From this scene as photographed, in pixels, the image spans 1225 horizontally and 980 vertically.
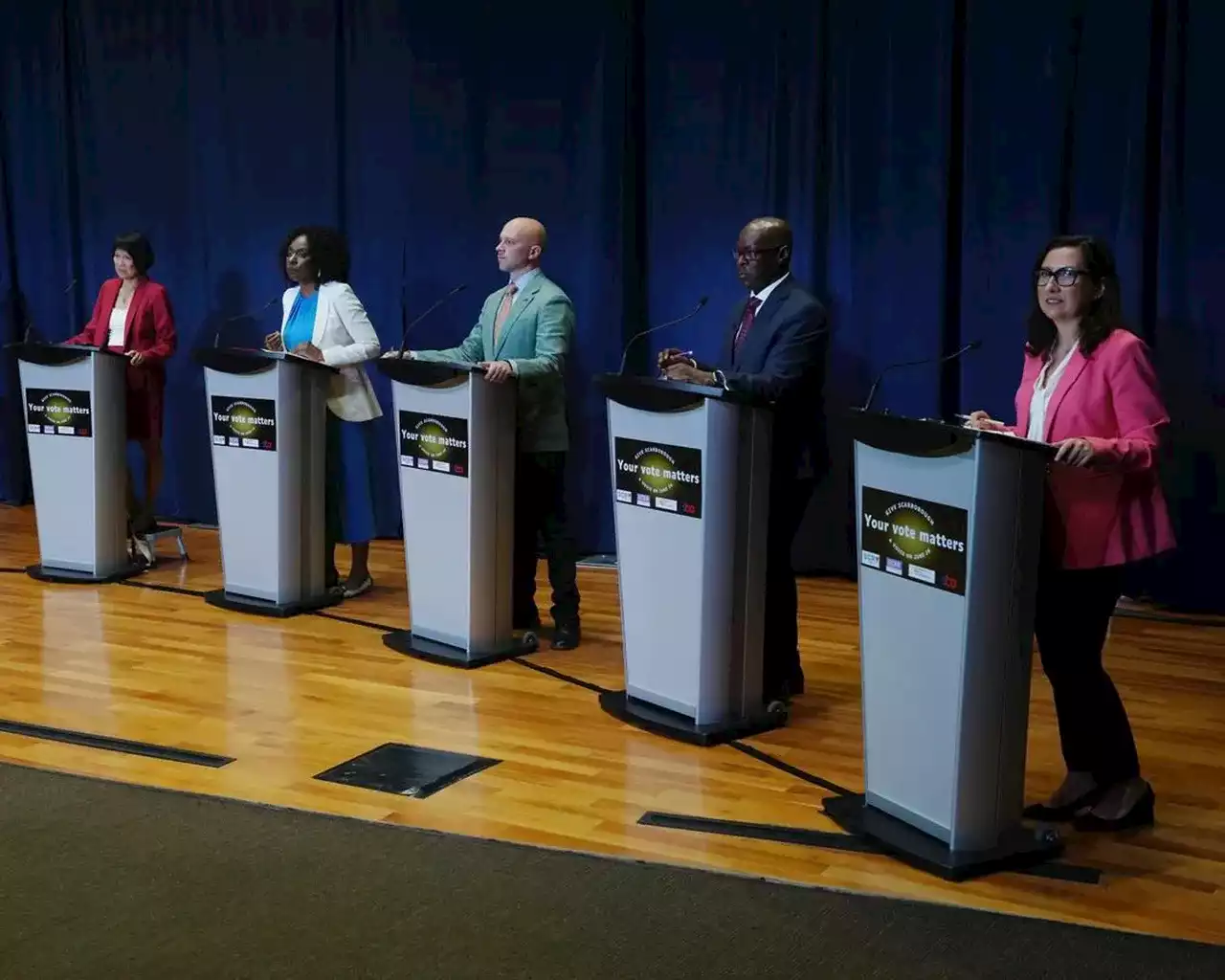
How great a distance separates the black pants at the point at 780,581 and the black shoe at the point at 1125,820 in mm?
1048

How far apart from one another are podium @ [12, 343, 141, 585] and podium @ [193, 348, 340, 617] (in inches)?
25.6

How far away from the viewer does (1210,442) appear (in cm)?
545

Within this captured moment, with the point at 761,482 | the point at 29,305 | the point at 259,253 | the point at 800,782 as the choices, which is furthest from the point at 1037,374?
the point at 29,305

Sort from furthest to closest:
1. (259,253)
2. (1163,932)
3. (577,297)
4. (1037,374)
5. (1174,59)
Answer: (259,253), (577,297), (1174,59), (1037,374), (1163,932)

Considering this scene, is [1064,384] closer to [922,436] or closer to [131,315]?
[922,436]

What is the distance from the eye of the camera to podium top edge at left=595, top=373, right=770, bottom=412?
3645 millimetres

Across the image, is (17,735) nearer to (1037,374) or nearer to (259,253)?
(1037,374)

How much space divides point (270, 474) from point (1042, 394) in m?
3.12

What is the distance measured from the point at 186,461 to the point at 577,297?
261 cm

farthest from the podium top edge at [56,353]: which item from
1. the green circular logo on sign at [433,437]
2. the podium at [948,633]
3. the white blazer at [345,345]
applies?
the podium at [948,633]

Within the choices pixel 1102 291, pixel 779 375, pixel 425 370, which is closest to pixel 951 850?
pixel 1102 291

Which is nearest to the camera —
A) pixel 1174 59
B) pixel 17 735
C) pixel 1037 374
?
pixel 1037 374

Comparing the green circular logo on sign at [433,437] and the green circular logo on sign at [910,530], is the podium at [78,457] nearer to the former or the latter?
the green circular logo on sign at [433,437]

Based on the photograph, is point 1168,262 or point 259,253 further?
point 259,253
